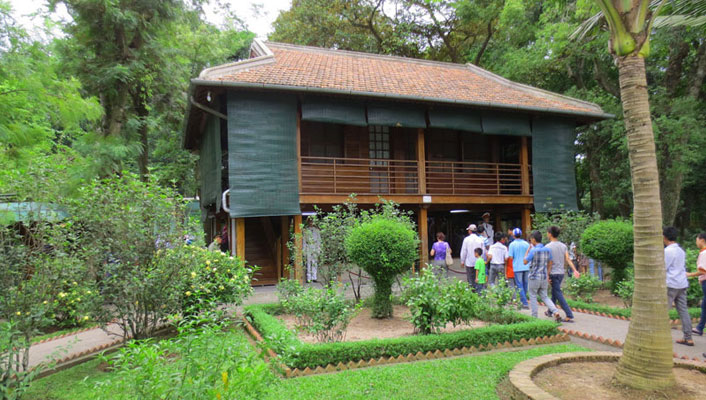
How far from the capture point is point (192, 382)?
→ 2627 mm

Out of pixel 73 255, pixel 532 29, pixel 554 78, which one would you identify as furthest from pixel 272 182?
pixel 554 78

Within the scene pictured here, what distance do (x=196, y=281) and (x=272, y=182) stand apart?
5281 mm

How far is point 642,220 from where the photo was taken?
3951 millimetres

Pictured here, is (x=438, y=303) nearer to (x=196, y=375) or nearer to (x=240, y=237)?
(x=196, y=375)

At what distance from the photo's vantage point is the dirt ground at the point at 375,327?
684cm

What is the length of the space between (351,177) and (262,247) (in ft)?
11.9

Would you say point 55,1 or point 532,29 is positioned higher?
point 532,29

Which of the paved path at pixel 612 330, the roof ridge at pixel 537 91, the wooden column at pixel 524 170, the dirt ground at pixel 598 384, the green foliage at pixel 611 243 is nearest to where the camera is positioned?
the dirt ground at pixel 598 384

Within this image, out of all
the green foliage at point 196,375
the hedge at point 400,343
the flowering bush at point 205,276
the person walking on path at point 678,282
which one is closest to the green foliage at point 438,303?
the hedge at point 400,343

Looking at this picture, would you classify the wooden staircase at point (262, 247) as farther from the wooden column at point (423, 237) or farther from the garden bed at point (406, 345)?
the garden bed at point (406, 345)

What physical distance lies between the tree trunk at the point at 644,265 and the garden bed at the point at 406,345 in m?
2.07

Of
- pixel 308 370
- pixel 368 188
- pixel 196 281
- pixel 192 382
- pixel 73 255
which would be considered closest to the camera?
pixel 192 382

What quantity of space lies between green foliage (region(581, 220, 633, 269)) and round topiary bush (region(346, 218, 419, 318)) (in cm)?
421

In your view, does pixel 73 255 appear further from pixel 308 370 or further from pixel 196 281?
pixel 308 370
